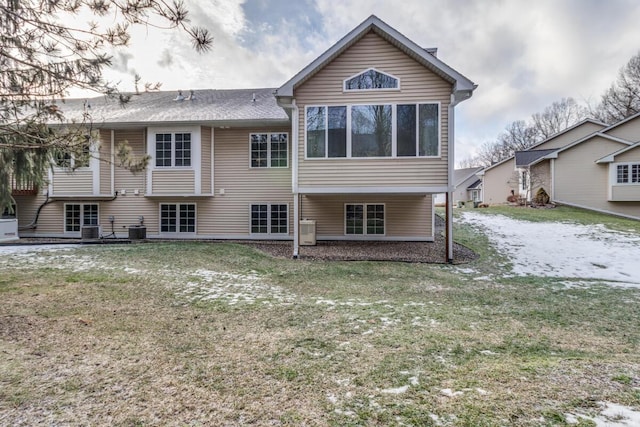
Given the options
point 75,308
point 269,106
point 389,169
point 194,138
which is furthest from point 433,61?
point 75,308

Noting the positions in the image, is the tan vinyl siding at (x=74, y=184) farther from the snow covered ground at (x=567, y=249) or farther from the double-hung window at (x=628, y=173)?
the double-hung window at (x=628, y=173)

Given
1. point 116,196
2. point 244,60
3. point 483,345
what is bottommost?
point 483,345

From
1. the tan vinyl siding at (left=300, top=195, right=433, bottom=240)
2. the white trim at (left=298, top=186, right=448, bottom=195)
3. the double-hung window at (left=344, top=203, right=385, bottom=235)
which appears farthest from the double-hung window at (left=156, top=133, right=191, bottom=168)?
the double-hung window at (left=344, top=203, right=385, bottom=235)

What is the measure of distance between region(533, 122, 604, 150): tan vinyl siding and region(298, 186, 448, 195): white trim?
22466mm

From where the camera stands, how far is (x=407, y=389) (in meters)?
2.59

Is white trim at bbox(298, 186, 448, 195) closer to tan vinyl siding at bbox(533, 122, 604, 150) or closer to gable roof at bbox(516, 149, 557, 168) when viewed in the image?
gable roof at bbox(516, 149, 557, 168)

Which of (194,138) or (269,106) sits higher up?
(269,106)

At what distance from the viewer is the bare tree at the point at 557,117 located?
43.4 m

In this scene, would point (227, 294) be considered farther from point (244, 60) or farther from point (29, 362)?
point (244, 60)

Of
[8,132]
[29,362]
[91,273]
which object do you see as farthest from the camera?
[91,273]

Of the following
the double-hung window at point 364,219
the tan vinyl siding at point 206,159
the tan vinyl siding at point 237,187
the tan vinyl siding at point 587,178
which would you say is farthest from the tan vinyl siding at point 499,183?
the tan vinyl siding at point 206,159

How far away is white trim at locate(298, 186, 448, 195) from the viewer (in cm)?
896

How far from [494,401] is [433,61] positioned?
28.0 ft

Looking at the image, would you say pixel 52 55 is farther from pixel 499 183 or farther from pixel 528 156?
pixel 499 183
